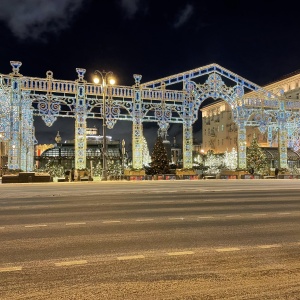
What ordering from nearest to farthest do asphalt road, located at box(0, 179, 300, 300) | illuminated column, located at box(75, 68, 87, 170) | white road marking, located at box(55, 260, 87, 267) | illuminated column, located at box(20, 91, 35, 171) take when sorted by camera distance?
asphalt road, located at box(0, 179, 300, 300)
white road marking, located at box(55, 260, 87, 267)
illuminated column, located at box(20, 91, 35, 171)
illuminated column, located at box(75, 68, 87, 170)

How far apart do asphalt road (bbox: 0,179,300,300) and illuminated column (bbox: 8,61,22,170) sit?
2246 cm

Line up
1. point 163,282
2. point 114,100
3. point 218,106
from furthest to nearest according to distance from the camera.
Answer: point 218,106 < point 114,100 < point 163,282

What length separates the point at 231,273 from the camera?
584 cm

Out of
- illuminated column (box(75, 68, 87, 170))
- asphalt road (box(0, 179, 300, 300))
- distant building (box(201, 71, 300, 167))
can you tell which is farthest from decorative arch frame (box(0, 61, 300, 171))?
distant building (box(201, 71, 300, 167))

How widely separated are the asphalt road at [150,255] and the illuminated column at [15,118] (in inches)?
884

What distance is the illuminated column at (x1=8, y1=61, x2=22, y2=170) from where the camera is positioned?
33344mm

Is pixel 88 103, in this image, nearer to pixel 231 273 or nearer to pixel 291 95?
pixel 231 273

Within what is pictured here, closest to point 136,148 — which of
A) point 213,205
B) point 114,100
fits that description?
point 114,100

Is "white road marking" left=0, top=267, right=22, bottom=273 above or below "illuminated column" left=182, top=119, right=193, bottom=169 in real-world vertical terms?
below

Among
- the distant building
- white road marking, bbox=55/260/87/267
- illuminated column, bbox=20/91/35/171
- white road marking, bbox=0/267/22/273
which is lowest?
white road marking, bbox=0/267/22/273

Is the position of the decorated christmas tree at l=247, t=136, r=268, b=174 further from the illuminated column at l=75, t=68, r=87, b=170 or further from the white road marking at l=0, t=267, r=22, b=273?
the white road marking at l=0, t=267, r=22, b=273

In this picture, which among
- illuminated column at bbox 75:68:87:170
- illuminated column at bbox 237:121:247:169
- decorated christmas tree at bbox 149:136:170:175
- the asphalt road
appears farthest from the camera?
decorated christmas tree at bbox 149:136:170:175

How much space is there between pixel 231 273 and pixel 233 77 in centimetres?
3855

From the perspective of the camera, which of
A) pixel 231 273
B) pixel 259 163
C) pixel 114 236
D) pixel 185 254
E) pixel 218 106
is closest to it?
pixel 231 273
